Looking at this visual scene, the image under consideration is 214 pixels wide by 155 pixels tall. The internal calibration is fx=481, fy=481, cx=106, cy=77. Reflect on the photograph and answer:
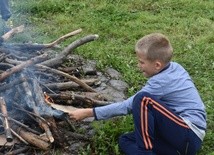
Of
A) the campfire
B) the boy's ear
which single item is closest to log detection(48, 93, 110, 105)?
the campfire

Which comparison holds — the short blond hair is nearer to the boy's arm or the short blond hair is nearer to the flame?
the boy's arm

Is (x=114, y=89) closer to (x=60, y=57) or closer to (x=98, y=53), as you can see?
(x=60, y=57)

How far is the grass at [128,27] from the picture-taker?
19.9ft

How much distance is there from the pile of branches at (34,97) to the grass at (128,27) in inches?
20.5

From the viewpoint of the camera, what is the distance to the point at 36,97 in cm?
423

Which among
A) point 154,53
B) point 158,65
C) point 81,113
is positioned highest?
point 154,53

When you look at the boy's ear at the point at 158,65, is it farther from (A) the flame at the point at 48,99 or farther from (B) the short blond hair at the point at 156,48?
(A) the flame at the point at 48,99

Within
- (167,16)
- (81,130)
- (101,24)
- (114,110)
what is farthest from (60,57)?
(167,16)

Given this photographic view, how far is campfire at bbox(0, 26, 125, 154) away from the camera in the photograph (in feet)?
13.1

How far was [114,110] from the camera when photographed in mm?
3930

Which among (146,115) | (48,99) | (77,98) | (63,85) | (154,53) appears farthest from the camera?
(63,85)

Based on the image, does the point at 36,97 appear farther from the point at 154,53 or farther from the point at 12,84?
the point at 154,53

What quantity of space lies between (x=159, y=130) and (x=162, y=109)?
214 mm

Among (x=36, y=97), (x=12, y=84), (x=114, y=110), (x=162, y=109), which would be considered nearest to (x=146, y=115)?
(x=162, y=109)
